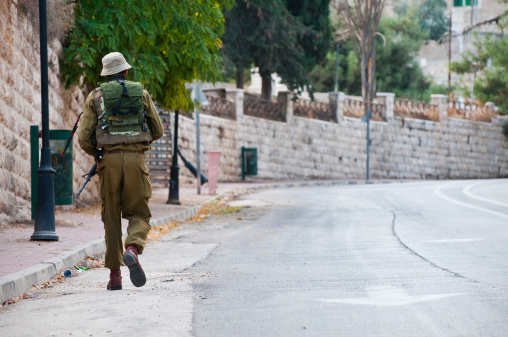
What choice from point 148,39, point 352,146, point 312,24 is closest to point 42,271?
point 148,39

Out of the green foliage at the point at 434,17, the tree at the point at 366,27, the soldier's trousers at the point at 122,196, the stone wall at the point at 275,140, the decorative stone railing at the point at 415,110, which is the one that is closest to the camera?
the soldier's trousers at the point at 122,196

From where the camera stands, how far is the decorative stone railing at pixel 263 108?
35.5 meters

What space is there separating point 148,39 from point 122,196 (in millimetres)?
8929

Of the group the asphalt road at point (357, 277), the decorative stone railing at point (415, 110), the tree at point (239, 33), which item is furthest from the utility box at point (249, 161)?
the asphalt road at point (357, 277)

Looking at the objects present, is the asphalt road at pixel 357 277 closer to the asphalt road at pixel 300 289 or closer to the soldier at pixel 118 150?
the asphalt road at pixel 300 289

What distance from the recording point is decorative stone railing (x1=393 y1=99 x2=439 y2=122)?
43.1 meters

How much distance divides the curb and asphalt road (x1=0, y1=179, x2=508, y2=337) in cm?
23

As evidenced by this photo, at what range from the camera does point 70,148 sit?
43.5 feet

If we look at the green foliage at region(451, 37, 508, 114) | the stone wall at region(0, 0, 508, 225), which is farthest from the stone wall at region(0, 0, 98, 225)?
the green foliage at region(451, 37, 508, 114)

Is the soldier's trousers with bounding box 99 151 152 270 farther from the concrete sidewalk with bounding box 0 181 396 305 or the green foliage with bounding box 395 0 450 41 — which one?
the green foliage with bounding box 395 0 450 41

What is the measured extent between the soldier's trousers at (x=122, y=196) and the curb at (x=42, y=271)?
32.4 inches

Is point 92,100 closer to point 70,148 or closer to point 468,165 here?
point 70,148

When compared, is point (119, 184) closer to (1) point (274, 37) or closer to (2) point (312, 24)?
(1) point (274, 37)

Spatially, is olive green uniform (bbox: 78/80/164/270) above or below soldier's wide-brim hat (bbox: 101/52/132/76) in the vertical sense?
below
